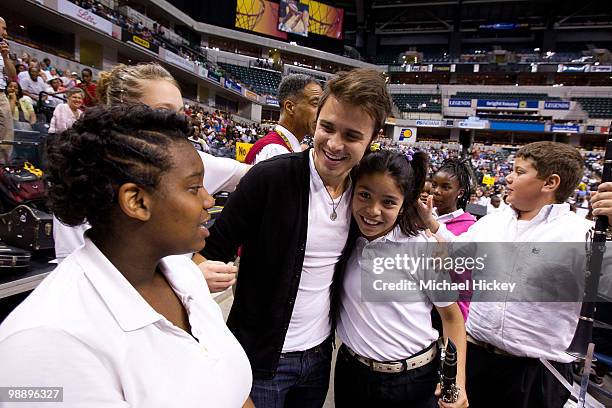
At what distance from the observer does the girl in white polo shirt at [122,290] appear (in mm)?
547

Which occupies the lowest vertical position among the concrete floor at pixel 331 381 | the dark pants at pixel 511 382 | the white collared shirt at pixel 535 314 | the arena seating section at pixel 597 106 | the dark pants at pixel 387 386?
the concrete floor at pixel 331 381

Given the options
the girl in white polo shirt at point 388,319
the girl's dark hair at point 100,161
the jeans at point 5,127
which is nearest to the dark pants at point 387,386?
the girl in white polo shirt at point 388,319

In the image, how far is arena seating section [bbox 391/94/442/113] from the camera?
31.0 m

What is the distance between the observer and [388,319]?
1.28 metres

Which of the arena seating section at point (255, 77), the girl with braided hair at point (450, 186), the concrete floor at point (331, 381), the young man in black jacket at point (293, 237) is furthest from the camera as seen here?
the arena seating section at point (255, 77)

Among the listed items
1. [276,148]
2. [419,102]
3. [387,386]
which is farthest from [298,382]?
[419,102]

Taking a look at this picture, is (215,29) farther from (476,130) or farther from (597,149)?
(597,149)

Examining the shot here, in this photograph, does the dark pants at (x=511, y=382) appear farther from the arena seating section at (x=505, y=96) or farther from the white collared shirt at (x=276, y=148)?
the arena seating section at (x=505, y=96)

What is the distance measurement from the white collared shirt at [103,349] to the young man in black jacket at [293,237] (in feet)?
1.36

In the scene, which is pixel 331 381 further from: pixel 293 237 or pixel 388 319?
pixel 293 237

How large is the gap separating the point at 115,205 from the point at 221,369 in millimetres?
403

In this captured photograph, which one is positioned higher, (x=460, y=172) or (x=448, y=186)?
(x=460, y=172)

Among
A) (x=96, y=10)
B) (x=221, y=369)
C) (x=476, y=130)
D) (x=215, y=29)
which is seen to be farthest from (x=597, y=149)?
(x=221, y=369)

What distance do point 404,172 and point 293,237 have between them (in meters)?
0.46
